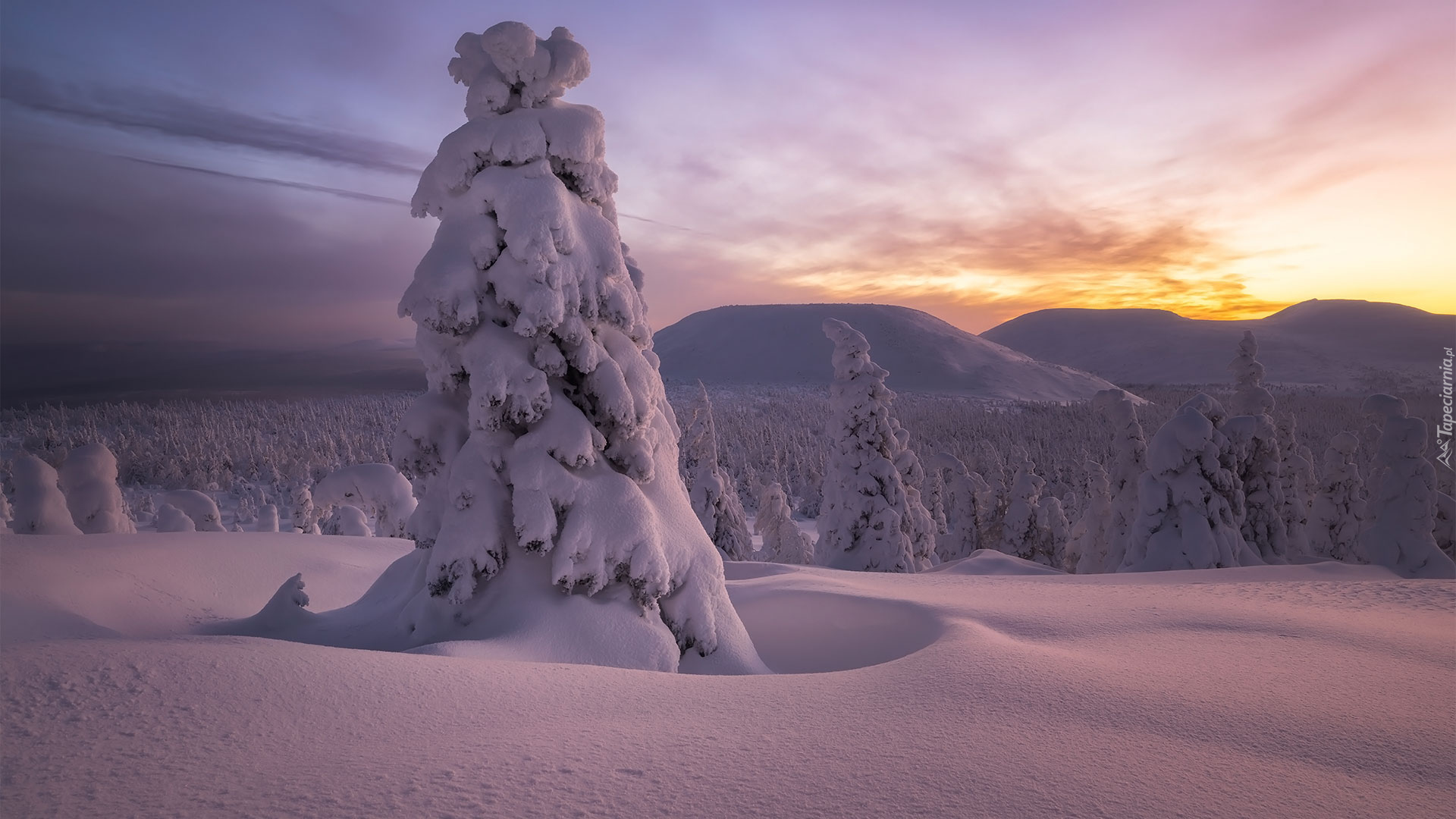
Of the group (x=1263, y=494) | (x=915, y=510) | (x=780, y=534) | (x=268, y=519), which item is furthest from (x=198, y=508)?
(x=1263, y=494)

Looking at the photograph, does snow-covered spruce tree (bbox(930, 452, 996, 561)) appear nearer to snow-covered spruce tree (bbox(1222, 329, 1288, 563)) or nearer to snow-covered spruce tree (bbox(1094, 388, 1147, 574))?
snow-covered spruce tree (bbox(1094, 388, 1147, 574))

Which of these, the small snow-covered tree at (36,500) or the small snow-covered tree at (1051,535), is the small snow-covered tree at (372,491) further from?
the small snow-covered tree at (1051,535)

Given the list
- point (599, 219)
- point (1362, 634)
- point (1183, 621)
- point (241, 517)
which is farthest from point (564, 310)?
point (241, 517)

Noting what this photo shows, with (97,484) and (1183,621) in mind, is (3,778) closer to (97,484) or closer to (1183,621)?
(1183,621)

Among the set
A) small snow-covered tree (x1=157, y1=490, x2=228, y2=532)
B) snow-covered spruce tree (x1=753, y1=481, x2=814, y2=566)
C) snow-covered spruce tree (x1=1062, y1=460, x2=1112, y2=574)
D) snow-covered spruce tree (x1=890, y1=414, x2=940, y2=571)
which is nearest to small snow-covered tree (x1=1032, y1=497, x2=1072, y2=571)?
snow-covered spruce tree (x1=1062, y1=460, x2=1112, y2=574)

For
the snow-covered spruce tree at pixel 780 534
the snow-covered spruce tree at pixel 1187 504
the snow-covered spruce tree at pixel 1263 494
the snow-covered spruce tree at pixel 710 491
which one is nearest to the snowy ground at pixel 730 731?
the snow-covered spruce tree at pixel 1187 504

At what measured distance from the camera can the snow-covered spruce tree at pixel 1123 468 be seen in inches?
957

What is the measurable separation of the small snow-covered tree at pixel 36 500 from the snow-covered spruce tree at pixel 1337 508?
134 feet

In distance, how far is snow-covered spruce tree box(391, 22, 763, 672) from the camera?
7.65 m

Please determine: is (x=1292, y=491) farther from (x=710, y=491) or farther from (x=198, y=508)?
(x=198, y=508)

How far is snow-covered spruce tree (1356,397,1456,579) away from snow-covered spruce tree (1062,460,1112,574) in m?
10.2

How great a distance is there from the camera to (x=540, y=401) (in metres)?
7.88

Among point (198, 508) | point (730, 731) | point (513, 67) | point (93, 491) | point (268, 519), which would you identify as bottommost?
point (268, 519)

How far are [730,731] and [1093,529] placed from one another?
102 ft
